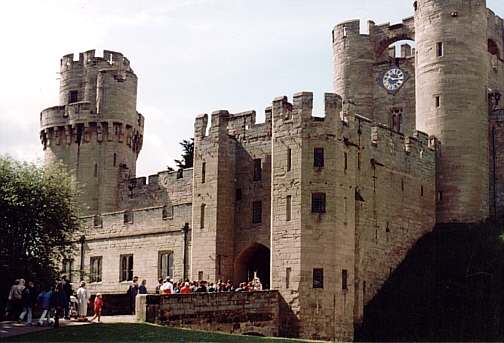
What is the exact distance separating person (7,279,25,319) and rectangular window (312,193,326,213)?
13.8 meters

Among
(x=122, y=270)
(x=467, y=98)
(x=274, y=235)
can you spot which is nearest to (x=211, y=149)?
(x=274, y=235)

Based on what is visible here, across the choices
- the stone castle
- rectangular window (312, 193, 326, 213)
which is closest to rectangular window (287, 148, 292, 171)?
the stone castle

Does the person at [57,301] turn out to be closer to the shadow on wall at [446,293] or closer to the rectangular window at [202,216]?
the rectangular window at [202,216]

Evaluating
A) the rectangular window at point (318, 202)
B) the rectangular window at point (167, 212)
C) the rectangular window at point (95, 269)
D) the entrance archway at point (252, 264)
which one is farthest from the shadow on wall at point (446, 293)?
the rectangular window at point (95, 269)

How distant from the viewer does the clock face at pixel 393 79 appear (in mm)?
59906

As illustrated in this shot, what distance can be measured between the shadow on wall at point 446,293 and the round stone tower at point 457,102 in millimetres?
1855

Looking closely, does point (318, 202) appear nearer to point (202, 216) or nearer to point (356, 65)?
point (202, 216)

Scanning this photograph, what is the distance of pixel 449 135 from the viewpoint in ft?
176

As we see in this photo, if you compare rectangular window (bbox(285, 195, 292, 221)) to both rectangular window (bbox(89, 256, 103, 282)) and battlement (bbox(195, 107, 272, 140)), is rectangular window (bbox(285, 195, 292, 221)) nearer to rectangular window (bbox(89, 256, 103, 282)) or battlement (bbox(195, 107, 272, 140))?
battlement (bbox(195, 107, 272, 140))

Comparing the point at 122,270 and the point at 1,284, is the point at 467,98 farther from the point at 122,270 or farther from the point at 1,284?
the point at 1,284

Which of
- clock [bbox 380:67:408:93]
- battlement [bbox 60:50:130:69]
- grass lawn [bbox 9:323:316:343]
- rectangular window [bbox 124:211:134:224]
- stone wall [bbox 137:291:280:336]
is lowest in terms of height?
grass lawn [bbox 9:323:316:343]

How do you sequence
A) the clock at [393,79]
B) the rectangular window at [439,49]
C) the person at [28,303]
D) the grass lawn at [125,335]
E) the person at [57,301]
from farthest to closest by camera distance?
the clock at [393,79] → the rectangular window at [439,49] → the person at [28,303] → the person at [57,301] → the grass lawn at [125,335]

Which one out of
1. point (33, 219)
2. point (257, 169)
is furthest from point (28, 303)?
point (257, 169)

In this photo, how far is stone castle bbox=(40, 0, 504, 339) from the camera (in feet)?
147
